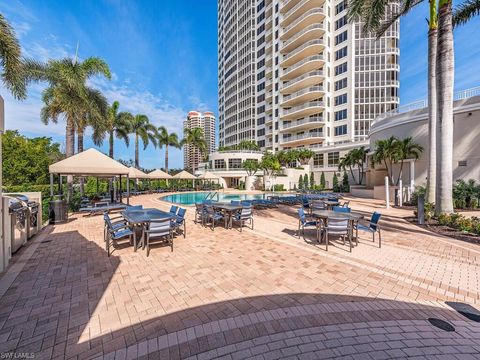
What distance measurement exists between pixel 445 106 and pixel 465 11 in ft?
20.3

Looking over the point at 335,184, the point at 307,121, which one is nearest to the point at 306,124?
the point at 307,121

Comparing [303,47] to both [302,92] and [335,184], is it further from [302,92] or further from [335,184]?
[335,184]

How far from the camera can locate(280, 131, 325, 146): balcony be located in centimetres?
4028

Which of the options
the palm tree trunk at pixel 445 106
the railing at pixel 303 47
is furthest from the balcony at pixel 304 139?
the palm tree trunk at pixel 445 106

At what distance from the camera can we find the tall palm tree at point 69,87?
13.7 meters

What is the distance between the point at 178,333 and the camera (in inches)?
111

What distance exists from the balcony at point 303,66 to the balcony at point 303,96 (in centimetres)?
408

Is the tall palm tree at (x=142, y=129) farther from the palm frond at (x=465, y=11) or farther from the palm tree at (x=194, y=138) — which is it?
the palm frond at (x=465, y=11)

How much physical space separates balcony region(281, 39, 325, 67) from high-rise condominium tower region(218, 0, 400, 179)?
6.9 inches

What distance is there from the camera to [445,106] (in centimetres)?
944

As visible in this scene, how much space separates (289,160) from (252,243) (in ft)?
104

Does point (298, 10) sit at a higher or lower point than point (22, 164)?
higher

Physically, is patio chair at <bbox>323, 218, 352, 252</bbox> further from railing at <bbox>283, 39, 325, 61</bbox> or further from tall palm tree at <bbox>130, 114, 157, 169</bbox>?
railing at <bbox>283, 39, 325, 61</bbox>

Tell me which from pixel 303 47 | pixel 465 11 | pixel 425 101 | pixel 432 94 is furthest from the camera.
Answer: pixel 303 47
